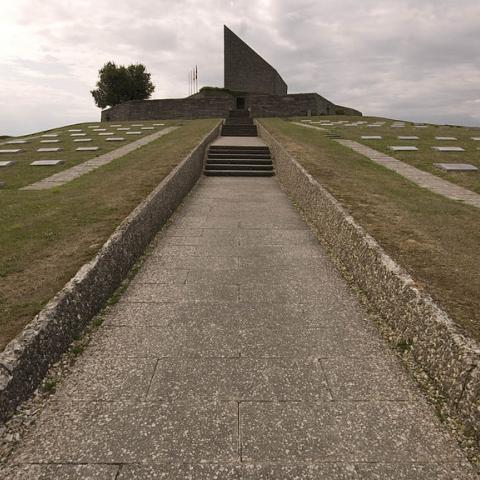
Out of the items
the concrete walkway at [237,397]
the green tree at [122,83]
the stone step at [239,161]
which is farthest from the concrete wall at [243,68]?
the concrete walkway at [237,397]

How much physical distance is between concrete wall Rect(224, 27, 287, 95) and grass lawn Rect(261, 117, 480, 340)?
41.6 meters

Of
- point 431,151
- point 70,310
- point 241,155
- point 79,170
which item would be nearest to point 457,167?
point 431,151

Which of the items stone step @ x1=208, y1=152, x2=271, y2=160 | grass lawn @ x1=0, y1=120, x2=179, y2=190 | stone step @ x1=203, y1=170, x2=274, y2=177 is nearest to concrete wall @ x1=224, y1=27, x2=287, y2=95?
grass lawn @ x1=0, y1=120, x2=179, y2=190

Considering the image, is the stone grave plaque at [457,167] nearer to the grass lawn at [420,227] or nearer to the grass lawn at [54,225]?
the grass lawn at [420,227]

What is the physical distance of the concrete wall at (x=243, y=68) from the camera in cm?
4978

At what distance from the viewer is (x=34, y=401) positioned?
3.59 meters

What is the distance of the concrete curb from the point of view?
11.3 feet

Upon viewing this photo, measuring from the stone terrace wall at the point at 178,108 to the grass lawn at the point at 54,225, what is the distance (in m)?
31.0

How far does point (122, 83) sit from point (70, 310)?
59.9m

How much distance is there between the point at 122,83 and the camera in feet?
185

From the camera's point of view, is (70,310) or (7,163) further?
(7,163)

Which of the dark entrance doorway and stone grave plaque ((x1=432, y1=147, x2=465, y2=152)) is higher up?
the dark entrance doorway

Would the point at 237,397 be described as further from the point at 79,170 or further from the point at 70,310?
the point at 79,170

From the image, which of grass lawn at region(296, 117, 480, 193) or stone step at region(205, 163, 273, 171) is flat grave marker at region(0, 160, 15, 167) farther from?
grass lawn at region(296, 117, 480, 193)
